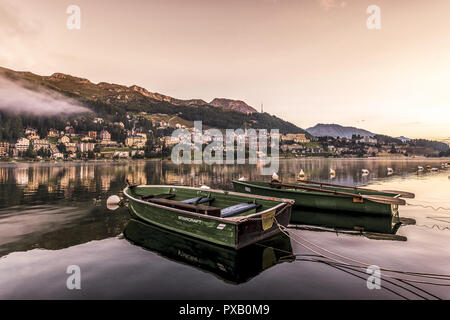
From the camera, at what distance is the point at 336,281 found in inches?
326

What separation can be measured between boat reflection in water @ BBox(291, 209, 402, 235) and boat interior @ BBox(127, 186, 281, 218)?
4.98m

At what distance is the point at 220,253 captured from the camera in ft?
34.8

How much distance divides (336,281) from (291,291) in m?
1.77

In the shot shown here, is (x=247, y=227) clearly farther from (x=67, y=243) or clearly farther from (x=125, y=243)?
(x=67, y=243)

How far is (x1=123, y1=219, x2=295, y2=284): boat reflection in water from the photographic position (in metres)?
9.20

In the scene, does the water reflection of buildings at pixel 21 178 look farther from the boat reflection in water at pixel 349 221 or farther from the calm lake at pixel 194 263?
the boat reflection in water at pixel 349 221

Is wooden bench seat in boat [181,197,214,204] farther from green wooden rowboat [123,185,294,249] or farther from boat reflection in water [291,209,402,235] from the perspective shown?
boat reflection in water [291,209,402,235]

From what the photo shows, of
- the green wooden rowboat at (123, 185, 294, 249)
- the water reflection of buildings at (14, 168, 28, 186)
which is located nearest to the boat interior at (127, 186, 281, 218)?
the green wooden rowboat at (123, 185, 294, 249)

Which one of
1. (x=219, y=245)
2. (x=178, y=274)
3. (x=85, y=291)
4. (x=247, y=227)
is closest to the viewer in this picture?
(x=85, y=291)

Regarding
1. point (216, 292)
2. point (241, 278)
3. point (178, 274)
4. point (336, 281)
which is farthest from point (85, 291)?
point (336, 281)

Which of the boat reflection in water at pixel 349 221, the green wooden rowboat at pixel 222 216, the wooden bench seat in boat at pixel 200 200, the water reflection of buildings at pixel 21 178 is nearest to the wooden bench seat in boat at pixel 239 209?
the green wooden rowboat at pixel 222 216

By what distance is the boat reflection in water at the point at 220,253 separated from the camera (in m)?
9.20
